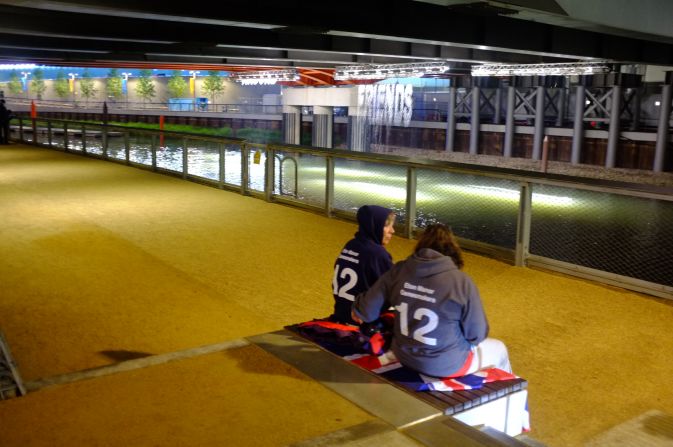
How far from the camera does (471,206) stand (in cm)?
1845

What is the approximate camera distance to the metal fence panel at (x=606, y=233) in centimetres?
1292

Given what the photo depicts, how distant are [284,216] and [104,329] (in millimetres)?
5982

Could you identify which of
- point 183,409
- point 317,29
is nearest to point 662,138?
point 317,29

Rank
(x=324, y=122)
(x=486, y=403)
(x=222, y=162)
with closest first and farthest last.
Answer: (x=486, y=403), (x=222, y=162), (x=324, y=122)

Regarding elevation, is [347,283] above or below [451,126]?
below

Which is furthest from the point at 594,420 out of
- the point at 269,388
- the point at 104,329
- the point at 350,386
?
the point at 104,329

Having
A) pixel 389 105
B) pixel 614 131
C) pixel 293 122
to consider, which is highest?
pixel 389 105

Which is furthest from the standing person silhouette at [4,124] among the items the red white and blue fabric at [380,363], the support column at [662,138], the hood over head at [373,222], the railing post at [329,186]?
the hood over head at [373,222]

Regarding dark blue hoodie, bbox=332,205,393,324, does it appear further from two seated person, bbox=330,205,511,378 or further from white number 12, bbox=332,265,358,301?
two seated person, bbox=330,205,511,378

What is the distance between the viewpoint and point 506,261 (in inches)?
349

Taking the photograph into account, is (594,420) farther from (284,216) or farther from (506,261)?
(284,216)

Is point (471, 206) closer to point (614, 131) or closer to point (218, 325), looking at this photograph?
point (614, 131)

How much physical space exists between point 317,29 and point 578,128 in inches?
704

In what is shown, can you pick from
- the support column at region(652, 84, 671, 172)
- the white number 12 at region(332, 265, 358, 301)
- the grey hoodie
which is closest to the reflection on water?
the support column at region(652, 84, 671, 172)
